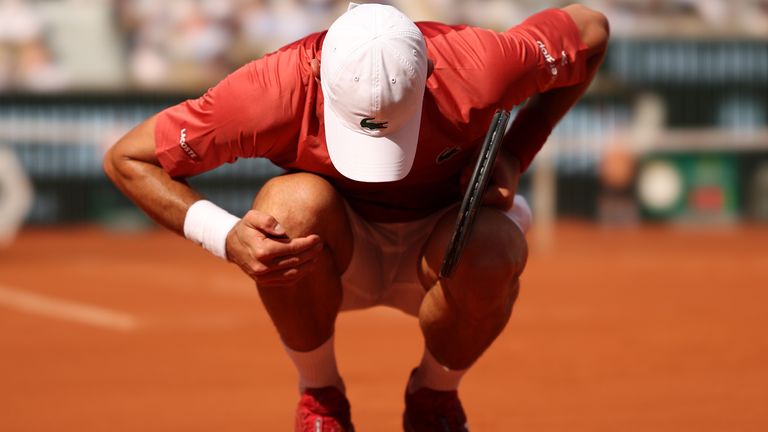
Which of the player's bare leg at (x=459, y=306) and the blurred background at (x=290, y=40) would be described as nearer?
the player's bare leg at (x=459, y=306)

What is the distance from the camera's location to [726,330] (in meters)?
6.86

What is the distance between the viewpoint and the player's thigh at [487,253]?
11.3ft

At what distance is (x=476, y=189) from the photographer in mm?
3332

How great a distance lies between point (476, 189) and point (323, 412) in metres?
0.95

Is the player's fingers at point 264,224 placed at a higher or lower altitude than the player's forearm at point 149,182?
higher

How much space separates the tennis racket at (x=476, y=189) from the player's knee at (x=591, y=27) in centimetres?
69

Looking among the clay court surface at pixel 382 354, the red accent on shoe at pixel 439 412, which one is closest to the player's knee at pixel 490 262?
the red accent on shoe at pixel 439 412

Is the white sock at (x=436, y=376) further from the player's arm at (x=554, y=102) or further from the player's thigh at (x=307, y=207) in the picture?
the player's arm at (x=554, y=102)

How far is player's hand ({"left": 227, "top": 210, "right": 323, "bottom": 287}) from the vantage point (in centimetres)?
318

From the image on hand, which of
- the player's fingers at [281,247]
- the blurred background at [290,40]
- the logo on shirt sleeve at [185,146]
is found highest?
the logo on shirt sleeve at [185,146]

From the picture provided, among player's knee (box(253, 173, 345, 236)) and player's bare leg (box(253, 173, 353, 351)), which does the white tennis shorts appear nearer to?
player's bare leg (box(253, 173, 353, 351))

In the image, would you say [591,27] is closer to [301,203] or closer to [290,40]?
[301,203]

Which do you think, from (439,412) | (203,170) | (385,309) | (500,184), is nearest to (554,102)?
(500,184)

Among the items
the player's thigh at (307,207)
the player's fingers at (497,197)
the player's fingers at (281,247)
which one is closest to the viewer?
the player's fingers at (281,247)
